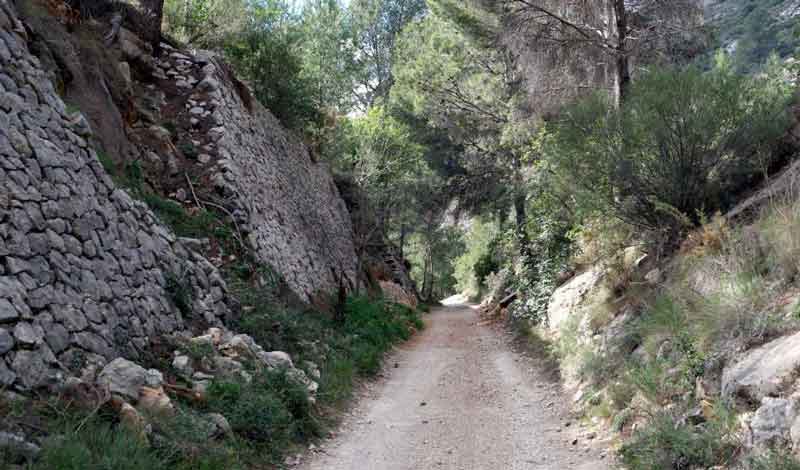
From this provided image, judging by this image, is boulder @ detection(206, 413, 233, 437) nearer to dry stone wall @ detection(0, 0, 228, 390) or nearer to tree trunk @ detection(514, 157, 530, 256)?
dry stone wall @ detection(0, 0, 228, 390)

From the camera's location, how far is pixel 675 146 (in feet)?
25.3

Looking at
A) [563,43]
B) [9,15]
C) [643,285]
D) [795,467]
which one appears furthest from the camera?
[563,43]

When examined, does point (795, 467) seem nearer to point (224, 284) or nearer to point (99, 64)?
point (224, 284)

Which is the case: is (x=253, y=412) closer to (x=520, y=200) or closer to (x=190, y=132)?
(x=190, y=132)

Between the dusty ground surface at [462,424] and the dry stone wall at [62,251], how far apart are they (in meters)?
2.35

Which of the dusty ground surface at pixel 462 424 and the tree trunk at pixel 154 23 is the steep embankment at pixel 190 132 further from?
the dusty ground surface at pixel 462 424

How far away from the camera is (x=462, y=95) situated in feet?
61.0

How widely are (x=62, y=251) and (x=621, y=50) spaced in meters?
9.08

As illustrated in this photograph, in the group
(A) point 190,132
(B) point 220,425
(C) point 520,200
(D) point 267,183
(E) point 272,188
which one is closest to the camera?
(B) point 220,425

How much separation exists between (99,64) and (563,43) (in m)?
8.15

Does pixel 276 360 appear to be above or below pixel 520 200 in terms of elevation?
below

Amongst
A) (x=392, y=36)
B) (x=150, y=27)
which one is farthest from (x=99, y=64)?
(x=392, y=36)

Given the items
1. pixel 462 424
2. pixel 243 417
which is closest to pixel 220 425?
pixel 243 417

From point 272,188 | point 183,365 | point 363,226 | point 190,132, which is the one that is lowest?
point 183,365
